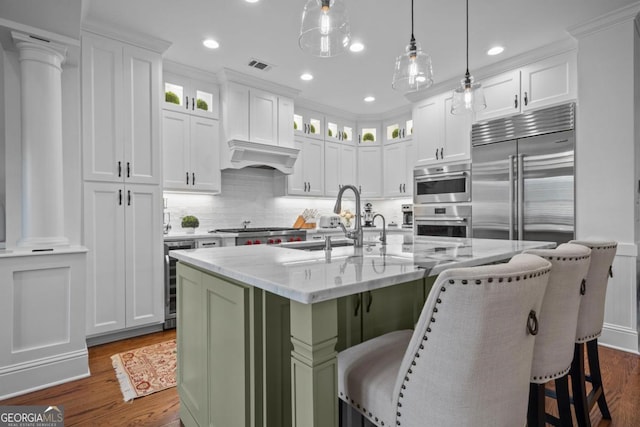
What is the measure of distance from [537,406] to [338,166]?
4358 mm

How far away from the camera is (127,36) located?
2.97 meters

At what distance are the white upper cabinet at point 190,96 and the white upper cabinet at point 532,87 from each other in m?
3.03

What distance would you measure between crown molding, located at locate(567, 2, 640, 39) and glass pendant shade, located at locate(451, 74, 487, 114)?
4.55 feet

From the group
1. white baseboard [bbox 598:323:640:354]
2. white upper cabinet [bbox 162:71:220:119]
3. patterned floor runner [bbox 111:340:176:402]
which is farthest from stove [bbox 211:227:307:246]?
white baseboard [bbox 598:323:640:354]

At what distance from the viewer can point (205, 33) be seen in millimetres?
3014

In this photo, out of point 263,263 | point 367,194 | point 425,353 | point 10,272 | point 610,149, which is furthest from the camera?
point 367,194

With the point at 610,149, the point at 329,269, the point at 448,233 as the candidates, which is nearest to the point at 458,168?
the point at 448,233

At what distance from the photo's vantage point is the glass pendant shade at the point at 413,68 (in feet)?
6.36

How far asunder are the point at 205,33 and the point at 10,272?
2.35 metres

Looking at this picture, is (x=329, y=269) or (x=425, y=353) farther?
(x=329, y=269)

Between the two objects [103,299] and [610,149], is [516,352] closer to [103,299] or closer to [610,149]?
[610,149]

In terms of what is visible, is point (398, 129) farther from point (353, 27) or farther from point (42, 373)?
point (42, 373)

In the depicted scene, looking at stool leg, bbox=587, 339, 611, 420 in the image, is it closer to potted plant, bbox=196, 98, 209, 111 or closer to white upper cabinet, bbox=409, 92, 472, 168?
white upper cabinet, bbox=409, 92, 472, 168

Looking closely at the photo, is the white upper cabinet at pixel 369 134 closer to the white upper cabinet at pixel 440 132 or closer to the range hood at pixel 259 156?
the white upper cabinet at pixel 440 132
